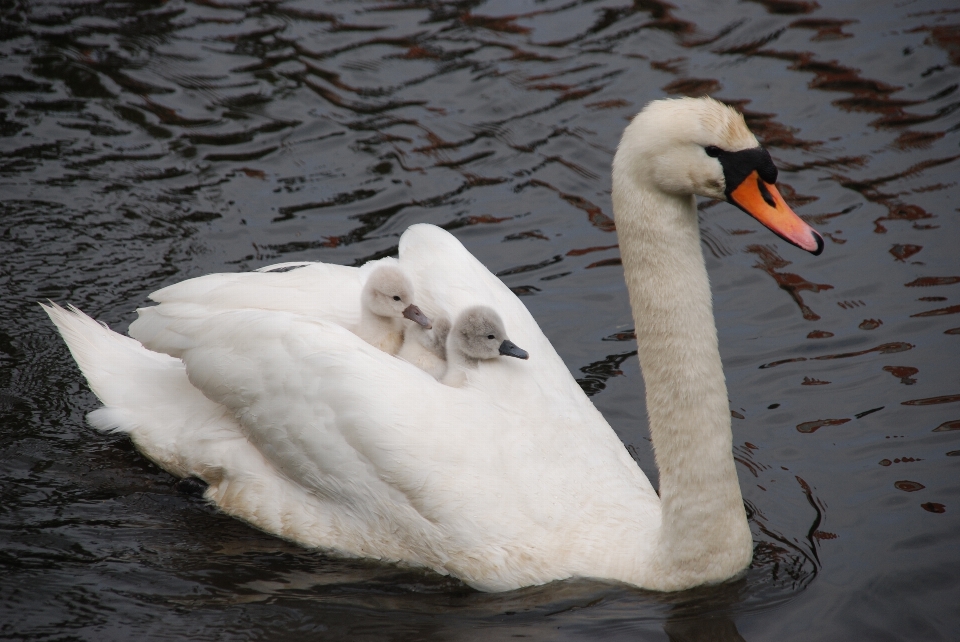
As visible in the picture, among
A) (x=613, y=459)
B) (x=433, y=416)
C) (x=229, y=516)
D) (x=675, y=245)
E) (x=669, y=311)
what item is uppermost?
(x=675, y=245)

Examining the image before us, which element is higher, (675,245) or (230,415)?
(675,245)

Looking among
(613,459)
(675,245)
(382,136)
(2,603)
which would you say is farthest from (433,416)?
(382,136)

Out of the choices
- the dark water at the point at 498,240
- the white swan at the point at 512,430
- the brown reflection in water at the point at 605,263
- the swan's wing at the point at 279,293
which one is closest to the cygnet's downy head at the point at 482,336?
the white swan at the point at 512,430

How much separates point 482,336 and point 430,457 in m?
0.70

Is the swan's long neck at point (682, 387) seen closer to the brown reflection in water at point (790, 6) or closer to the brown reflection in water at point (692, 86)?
A: the brown reflection in water at point (692, 86)

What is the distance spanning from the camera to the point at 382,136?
9352 millimetres

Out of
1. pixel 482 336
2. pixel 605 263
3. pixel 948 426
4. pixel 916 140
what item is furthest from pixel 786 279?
pixel 482 336

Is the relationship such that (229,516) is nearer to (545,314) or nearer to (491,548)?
(491,548)

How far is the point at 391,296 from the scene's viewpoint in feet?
18.5

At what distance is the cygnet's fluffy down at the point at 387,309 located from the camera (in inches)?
222

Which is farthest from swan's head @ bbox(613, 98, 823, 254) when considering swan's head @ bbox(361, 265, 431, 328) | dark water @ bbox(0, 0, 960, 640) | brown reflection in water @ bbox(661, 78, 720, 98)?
brown reflection in water @ bbox(661, 78, 720, 98)

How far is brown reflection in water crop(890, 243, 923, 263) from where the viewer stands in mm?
7649

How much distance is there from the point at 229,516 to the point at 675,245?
9.17 feet

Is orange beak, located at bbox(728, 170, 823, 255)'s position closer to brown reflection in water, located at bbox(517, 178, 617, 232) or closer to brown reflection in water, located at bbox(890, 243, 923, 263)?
brown reflection in water, located at bbox(890, 243, 923, 263)
